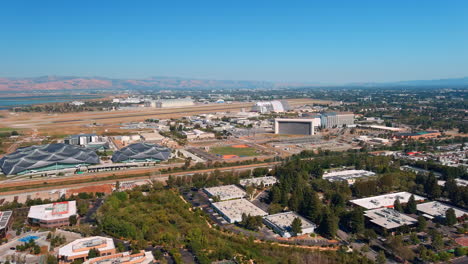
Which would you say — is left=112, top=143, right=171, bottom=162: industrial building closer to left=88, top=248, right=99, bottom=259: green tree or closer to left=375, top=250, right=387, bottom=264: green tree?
left=88, top=248, right=99, bottom=259: green tree

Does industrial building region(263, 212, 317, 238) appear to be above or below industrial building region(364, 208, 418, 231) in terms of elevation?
below

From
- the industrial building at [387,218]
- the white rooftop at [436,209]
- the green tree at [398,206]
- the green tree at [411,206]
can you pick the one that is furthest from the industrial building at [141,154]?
the white rooftop at [436,209]

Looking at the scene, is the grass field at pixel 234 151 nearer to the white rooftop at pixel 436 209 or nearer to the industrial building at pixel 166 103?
the white rooftop at pixel 436 209

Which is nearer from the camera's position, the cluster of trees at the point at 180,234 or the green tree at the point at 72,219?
the cluster of trees at the point at 180,234

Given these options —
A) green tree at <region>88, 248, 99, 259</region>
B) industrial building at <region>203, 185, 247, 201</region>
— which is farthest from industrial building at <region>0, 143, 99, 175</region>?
green tree at <region>88, 248, 99, 259</region>

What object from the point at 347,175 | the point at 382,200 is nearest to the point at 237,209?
the point at 382,200

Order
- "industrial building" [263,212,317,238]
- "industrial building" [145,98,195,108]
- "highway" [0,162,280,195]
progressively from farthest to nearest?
"industrial building" [145,98,195,108], "highway" [0,162,280,195], "industrial building" [263,212,317,238]
